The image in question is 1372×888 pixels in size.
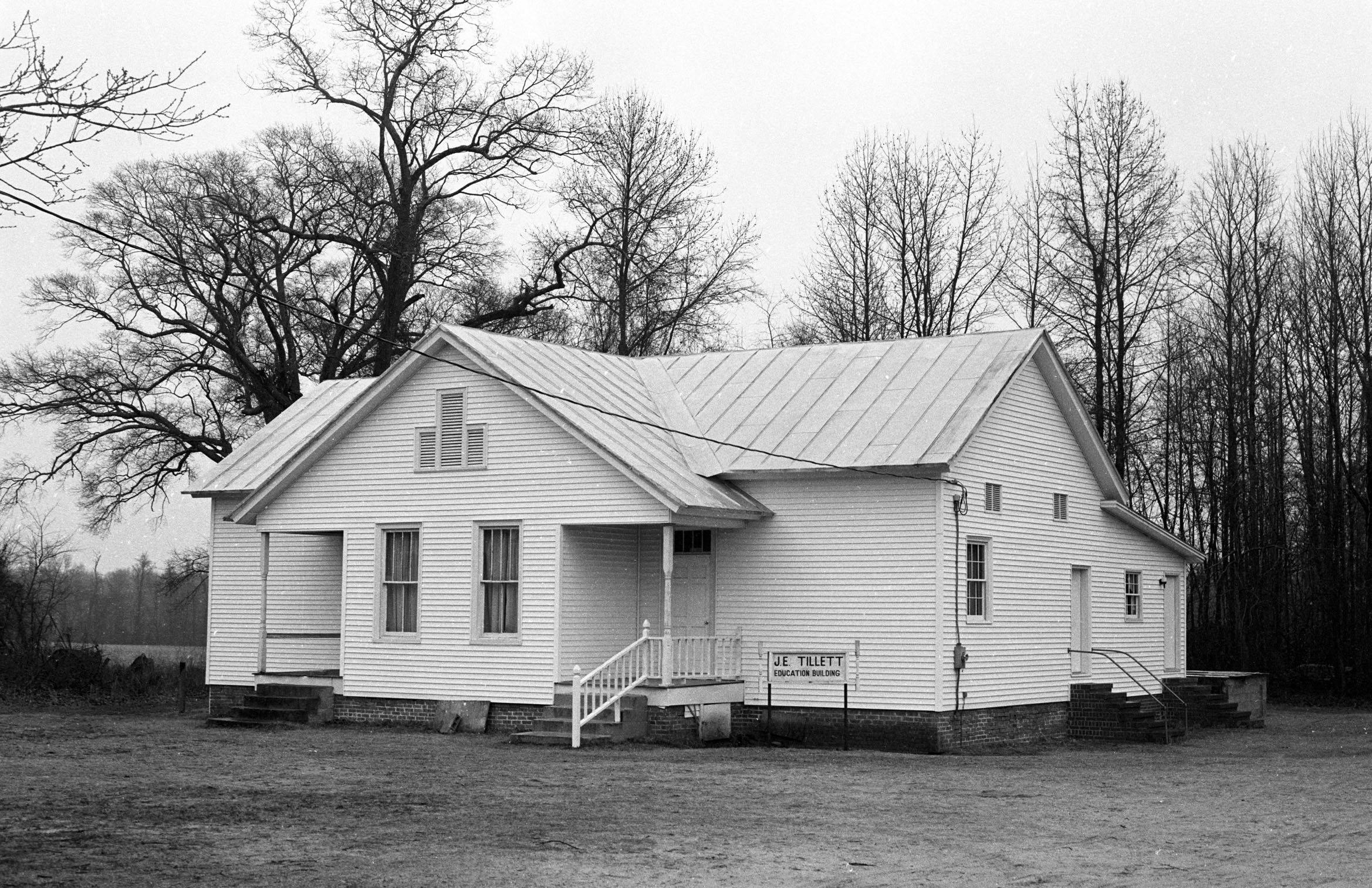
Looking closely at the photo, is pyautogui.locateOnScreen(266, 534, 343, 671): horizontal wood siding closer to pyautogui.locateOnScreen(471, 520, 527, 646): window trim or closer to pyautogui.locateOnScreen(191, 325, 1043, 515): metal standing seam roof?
pyautogui.locateOnScreen(191, 325, 1043, 515): metal standing seam roof

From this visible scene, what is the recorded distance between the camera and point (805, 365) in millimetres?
27469

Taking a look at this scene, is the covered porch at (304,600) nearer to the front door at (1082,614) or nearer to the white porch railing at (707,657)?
the white porch railing at (707,657)

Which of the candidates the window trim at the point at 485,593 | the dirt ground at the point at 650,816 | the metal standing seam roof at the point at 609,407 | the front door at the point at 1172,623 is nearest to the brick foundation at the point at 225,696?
the dirt ground at the point at 650,816

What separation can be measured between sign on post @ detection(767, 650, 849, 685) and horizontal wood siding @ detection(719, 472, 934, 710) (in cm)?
17

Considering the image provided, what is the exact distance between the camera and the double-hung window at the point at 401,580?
2508cm

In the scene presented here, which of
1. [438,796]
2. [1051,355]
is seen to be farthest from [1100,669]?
[438,796]

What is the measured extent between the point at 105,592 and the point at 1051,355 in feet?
315

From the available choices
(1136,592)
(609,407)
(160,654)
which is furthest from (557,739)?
(160,654)

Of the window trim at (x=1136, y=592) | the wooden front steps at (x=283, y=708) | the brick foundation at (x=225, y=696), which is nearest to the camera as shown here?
the wooden front steps at (x=283, y=708)

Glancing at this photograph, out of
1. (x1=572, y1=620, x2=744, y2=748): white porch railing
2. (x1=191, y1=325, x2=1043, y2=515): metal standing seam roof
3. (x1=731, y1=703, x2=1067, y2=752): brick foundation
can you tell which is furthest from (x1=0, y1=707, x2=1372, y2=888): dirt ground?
(x1=191, y1=325, x2=1043, y2=515): metal standing seam roof

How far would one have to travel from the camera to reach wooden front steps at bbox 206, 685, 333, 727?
25391 millimetres

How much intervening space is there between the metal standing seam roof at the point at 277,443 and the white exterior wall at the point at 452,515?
0.92m

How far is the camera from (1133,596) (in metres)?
29.5

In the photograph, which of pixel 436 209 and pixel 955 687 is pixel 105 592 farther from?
pixel 955 687
